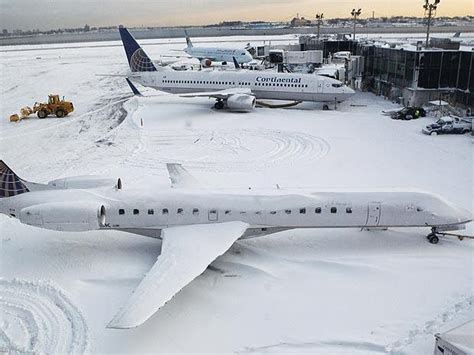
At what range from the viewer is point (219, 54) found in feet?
254

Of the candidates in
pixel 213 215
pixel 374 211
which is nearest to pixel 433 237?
pixel 374 211

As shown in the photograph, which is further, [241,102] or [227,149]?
[241,102]

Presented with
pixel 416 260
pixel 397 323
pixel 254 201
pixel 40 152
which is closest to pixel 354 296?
pixel 397 323

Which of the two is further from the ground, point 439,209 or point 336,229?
point 439,209

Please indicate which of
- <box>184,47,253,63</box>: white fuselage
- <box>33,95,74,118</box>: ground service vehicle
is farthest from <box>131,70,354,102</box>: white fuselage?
<box>184,47,253,63</box>: white fuselage

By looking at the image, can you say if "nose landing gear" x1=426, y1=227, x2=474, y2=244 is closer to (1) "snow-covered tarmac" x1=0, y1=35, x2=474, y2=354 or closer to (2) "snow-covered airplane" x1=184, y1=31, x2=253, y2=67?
(1) "snow-covered tarmac" x1=0, y1=35, x2=474, y2=354

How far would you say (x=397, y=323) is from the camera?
38.5 ft

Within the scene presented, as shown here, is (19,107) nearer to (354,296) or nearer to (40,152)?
(40,152)

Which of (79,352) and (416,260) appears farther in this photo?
(416,260)

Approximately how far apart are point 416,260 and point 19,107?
36441 mm

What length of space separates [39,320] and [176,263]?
3801 millimetres

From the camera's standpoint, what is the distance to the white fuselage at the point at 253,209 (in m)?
15.0

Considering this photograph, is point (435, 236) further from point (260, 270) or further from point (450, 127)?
point (450, 127)

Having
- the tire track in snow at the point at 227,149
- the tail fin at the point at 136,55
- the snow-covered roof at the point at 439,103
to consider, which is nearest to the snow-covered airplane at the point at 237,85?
the tail fin at the point at 136,55
